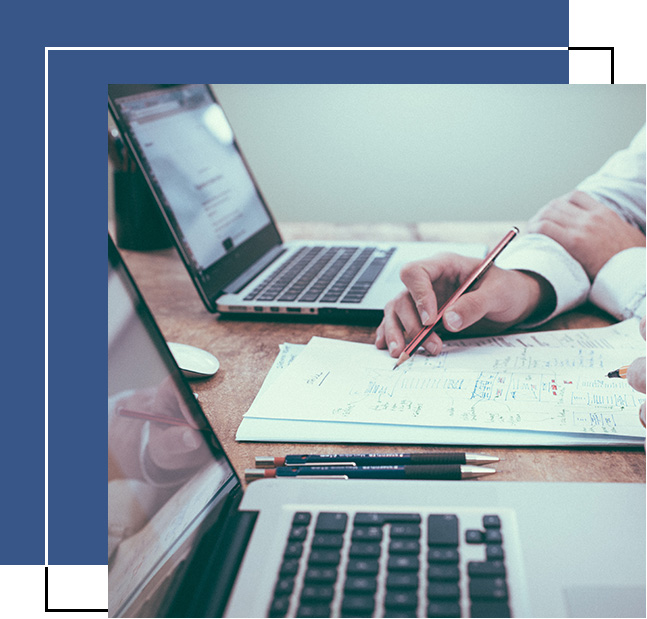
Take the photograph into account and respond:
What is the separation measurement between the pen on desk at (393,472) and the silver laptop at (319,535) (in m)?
0.02

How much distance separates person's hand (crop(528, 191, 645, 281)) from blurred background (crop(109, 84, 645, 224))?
0.89m

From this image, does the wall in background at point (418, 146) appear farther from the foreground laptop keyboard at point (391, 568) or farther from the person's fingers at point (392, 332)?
the foreground laptop keyboard at point (391, 568)

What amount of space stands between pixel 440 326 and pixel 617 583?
1.10ft

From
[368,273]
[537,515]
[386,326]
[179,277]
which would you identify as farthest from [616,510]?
[179,277]

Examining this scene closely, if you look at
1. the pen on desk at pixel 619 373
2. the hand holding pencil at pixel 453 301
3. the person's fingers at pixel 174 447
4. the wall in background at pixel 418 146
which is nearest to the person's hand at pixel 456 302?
the hand holding pencil at pixel 453 301

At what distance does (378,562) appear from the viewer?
28cm

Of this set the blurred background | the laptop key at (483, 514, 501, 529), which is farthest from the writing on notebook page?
the blurred background

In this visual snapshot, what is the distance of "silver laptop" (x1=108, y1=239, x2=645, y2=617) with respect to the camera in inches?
10.8

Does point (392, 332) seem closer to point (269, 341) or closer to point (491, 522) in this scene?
point (269, 341)

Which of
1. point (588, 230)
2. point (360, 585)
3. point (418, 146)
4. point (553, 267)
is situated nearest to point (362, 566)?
point (360, 585)

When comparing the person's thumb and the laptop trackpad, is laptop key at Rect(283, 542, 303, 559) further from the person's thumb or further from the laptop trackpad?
the person's thumb

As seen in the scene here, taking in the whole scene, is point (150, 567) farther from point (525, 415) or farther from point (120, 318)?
point (525, 415)

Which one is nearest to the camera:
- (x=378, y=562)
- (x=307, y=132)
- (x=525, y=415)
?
(x=378, y=562)

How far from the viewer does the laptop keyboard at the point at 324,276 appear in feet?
2.28
